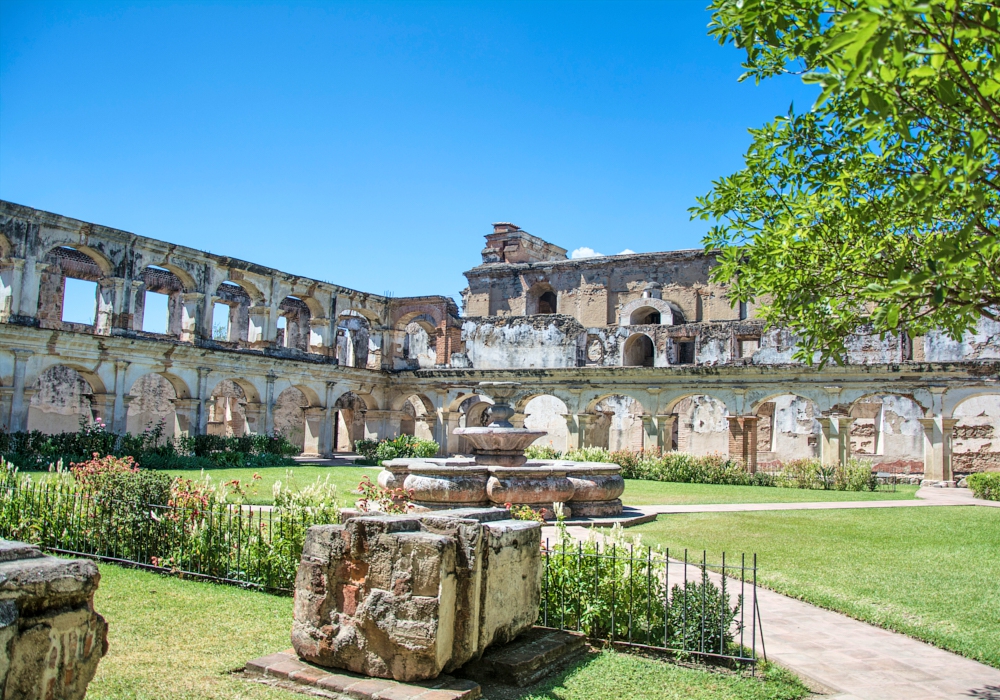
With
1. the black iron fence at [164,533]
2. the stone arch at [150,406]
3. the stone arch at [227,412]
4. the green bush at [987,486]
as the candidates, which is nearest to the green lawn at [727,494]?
the green bush at [987,486]

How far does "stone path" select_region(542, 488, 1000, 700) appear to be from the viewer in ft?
16.9

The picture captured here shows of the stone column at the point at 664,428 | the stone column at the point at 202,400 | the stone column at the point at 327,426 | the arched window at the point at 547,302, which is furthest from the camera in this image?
the arched window at the point at 547,302

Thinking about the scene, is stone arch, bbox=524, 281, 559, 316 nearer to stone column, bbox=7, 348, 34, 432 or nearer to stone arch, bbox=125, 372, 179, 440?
stone arch, bbox=125, 372, 179, 440

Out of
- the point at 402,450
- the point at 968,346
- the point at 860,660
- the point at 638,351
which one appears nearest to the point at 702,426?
the point at 638,351

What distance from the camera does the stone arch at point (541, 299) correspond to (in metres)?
34.7

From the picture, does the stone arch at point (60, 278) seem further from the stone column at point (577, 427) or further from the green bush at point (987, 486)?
the green bush at point (987, 486)

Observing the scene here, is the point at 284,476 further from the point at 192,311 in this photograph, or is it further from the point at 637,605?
the point at 637,605

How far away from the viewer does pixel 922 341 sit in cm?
2344

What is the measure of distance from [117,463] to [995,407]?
87.1 ft

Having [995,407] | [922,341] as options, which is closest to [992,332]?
[922,341]

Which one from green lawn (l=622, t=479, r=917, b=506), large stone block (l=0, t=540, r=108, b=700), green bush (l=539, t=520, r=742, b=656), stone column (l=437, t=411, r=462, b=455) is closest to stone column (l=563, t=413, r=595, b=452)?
stone column (l=437, t=411, r=462, b=455)

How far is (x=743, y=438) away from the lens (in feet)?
80.5

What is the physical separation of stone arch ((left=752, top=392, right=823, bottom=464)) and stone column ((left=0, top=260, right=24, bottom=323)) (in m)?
23.3

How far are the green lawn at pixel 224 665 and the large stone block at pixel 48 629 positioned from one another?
1.40 metres
